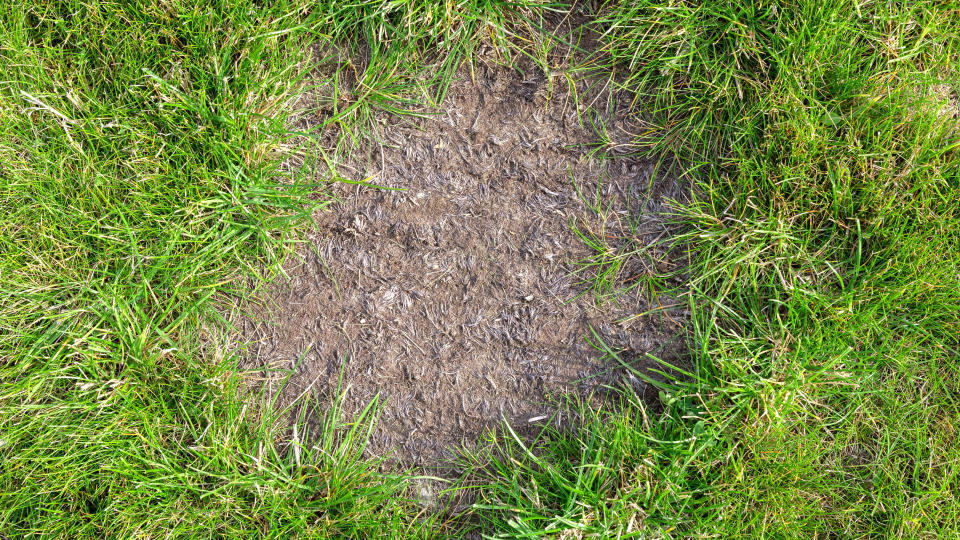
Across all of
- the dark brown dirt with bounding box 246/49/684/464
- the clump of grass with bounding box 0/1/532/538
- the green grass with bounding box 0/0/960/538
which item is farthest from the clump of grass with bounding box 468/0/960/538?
the clump of grass with bounding box 0/1/532/538

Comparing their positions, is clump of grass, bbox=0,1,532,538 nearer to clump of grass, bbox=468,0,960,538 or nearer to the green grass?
the green grass

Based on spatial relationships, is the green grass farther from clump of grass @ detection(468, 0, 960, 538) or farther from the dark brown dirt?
the dark brown dirt

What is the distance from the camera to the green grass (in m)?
2.15

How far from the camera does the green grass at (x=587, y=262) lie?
2.15 metres

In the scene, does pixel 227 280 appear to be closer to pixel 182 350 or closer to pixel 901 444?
pixel 182 350

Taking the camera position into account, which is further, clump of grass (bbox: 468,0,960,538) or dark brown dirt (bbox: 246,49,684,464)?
dark brown dirt (bbox: 246,49,684,464)

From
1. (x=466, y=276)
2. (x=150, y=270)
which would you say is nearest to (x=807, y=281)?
(x=466, y=276)

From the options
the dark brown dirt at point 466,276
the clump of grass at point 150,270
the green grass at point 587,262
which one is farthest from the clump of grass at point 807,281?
the clump of grass at point 150,270

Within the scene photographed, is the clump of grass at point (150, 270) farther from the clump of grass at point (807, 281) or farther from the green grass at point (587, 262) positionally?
the clump of grass at point (807, 281)

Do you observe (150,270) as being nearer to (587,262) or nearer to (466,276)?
(466,276)

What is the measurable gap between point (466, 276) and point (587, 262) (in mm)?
488

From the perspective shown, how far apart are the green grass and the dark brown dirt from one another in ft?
0.40

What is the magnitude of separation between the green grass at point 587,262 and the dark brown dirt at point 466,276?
12cm

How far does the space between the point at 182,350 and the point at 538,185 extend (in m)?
1.57
